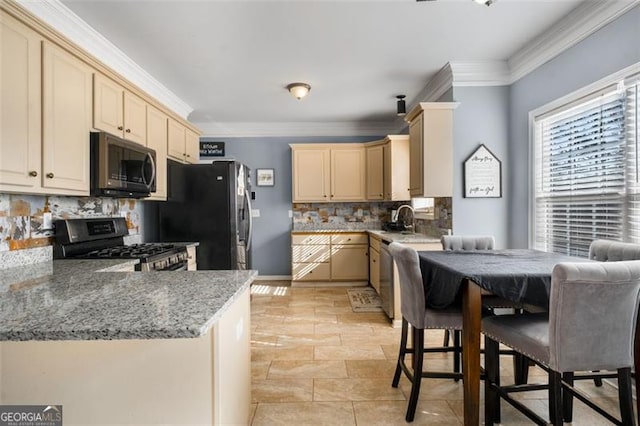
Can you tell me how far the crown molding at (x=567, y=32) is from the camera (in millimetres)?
2094

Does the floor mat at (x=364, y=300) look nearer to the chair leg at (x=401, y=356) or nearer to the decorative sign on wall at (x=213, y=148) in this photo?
the chair leg at (x=401, y=356)

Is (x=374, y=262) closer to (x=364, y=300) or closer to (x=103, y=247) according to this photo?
(x=364, y=300)

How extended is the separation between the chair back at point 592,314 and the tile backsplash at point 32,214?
9.42 feet

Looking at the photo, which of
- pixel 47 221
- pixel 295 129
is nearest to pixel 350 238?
pixel 295 129

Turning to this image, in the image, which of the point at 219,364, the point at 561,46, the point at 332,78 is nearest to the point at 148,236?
the point at 332,78

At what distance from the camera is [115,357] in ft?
3.46

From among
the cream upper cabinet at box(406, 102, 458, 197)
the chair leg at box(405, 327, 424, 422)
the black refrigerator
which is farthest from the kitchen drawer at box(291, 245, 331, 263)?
the chair leg at box(405, 327, 424, 422)

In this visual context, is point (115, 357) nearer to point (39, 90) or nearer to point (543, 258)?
point (39, 90)

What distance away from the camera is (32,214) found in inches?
83.3

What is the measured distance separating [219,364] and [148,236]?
290cm

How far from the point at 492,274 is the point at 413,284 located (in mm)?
456

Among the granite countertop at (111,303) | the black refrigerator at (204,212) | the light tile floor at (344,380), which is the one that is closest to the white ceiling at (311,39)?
the black refrigerator at (204,212)

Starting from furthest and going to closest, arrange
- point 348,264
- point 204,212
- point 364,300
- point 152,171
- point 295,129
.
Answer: point 295,129, point 348,264, point 364,300, point 204,212, point 152,171

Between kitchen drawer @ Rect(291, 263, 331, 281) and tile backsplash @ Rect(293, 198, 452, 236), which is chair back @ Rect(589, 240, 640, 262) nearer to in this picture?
kitchen drawer @ Rect(291, 263, 331, 281)
